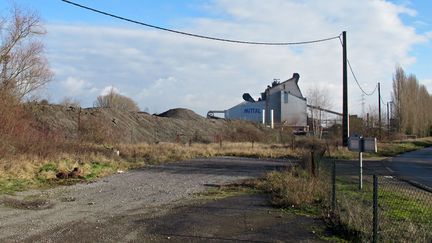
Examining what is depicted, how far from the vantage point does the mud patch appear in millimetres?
13277

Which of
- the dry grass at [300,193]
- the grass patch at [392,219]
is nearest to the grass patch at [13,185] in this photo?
the dry grass at [300,193]

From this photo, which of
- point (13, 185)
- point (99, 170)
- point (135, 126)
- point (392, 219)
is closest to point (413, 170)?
point (99, 170)

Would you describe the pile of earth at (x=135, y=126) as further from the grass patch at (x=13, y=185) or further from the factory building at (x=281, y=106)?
the factory building at (x=281, y=106)

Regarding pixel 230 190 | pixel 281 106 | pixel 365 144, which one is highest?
pixel 281 106

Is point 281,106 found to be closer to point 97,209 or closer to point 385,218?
point 97,209

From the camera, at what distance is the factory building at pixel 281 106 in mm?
109812

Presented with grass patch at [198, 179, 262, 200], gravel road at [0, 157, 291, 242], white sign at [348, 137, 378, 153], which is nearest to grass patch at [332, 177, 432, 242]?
white sign at [348, 137, 378, 153]

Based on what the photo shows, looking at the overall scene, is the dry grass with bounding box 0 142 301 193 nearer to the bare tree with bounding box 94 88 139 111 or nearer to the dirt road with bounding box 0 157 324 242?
the dirt road with bounding box 0 157 324 242

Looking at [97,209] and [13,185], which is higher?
[13,185]

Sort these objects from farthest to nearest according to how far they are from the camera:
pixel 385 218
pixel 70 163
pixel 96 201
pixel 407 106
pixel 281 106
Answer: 1. pixel 281 106
2. pixel 407 106
3. pixel 70 163
4. pixel 96 201
5. pixel 385 218

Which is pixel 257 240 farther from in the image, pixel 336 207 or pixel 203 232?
pixel 336 207

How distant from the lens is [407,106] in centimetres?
9969

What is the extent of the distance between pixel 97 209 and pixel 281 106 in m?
98.8

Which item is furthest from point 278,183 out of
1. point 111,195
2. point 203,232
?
point 203,232
